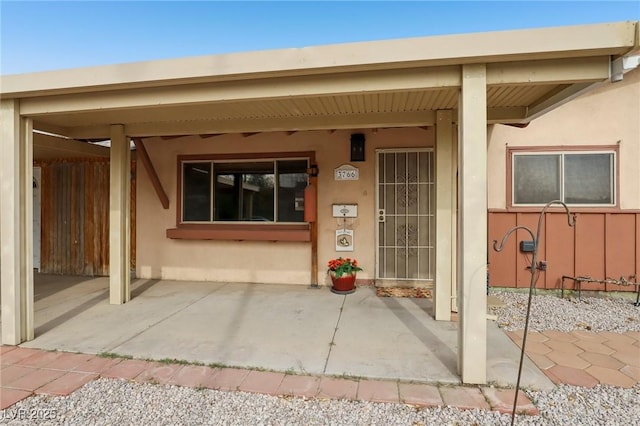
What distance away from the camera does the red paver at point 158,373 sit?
2.51 meters

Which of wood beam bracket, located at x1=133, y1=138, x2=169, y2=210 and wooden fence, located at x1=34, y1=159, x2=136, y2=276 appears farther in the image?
wooden fence, located at x1=34, y1=159, x2=136, y2=276

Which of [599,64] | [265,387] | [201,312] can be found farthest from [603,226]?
[201,312]

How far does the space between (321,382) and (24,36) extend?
5781 millimetres

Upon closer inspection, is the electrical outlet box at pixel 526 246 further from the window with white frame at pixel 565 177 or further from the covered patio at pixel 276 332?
the covered patio at pixel 276 332

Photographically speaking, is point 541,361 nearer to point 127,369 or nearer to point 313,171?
point 127,369

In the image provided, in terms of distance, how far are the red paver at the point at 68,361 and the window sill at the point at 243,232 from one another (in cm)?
270

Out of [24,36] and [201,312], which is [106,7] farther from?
[201,312]

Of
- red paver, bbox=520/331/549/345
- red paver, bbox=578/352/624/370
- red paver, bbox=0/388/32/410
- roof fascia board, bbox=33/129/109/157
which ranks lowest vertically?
red paver, bbox=0/388/32/410

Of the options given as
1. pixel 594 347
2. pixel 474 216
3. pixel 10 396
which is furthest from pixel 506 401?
pixel 10 396

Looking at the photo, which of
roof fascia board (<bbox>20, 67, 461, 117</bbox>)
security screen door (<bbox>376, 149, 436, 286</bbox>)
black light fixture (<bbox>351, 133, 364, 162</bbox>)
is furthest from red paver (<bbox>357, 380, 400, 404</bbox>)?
black light fixture (<bbox>351, 133, 364, 162</bbox>)

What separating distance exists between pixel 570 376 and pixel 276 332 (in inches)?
104

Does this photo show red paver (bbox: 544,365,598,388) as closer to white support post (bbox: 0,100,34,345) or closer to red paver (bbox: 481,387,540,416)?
red paver (bbox: 481,387,540,416)

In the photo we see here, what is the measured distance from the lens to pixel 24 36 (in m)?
4.30

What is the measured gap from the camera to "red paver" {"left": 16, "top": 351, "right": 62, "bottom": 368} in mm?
2773
